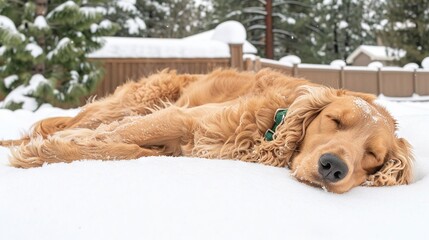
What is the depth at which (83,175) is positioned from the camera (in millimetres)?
1812

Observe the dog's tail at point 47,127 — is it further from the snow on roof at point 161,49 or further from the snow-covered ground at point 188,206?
the snow on roof at point 161,49

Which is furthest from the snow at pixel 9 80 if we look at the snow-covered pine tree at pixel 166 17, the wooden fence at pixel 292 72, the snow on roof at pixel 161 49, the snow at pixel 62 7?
the snow-covered pine tree at pixel 166 17

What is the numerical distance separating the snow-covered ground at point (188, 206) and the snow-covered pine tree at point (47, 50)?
6894mm

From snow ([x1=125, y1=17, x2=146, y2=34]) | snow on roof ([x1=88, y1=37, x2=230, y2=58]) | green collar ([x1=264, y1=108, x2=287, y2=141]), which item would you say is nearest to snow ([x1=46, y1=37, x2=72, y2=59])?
snow on roof ([x1=88, y1=37, x2=230, y2=58])

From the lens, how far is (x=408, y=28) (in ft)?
74.4

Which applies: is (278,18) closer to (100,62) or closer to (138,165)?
(100,62)

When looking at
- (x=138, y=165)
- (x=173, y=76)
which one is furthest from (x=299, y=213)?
(x=173, y=76)

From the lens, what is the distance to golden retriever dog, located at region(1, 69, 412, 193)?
2.16 metres

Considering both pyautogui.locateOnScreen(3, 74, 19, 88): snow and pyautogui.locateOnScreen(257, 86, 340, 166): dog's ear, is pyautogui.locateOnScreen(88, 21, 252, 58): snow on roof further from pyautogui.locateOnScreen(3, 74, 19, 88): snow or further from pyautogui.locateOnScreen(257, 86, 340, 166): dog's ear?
pyautogui.locateOnScreen(257, 86, 340, 166): dog's ear

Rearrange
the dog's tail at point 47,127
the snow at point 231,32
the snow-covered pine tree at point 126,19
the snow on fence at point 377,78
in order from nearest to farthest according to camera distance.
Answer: the dog's tail at point 47,127
the snow at point 231,32
the snow on fence at point 377,78
the snow-covered pine tree at point 126,19

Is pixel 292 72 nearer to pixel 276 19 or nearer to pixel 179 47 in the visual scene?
pixel 179 47

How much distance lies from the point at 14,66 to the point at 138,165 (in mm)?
7585

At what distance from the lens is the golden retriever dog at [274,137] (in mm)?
2162

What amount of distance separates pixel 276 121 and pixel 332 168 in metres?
0.76
